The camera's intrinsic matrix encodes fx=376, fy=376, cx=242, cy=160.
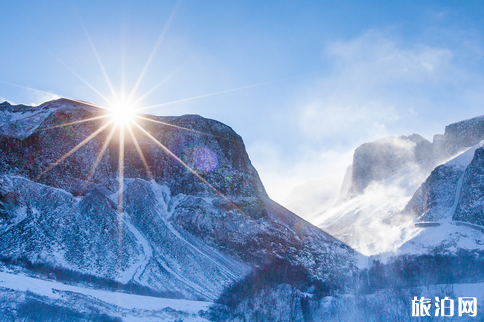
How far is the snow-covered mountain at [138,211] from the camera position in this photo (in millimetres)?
52781

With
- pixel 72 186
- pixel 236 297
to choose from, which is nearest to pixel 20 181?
pixel 72 186

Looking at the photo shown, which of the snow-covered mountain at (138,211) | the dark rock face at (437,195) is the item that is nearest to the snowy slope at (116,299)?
the snow-covered mountain at (138,211)

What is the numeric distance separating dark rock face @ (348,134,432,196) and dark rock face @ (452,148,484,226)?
181 ft

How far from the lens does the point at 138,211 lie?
65.0 meters

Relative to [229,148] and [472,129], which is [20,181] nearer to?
[229,148]

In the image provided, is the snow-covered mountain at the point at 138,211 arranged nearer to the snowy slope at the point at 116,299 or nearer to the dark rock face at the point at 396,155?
the snowy slope at the point at 116,299

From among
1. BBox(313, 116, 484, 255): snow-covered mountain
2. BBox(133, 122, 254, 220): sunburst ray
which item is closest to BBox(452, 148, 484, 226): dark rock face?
BBox(313, 116, 484, 255): snow-covered mountain

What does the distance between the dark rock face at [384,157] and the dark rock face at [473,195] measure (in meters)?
55.2

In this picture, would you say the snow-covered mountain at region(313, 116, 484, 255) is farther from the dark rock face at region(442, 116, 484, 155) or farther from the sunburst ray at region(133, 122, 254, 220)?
the sunburst ray at region(133, 122, 254, 220)

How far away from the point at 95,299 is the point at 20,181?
85.3 feet

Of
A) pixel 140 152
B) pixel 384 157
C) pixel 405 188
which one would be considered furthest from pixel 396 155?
pixel 140 152

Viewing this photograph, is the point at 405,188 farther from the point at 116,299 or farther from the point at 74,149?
the point at 116,299

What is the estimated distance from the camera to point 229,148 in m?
85.3

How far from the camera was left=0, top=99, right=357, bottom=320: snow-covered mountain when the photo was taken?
5278 centimetres
